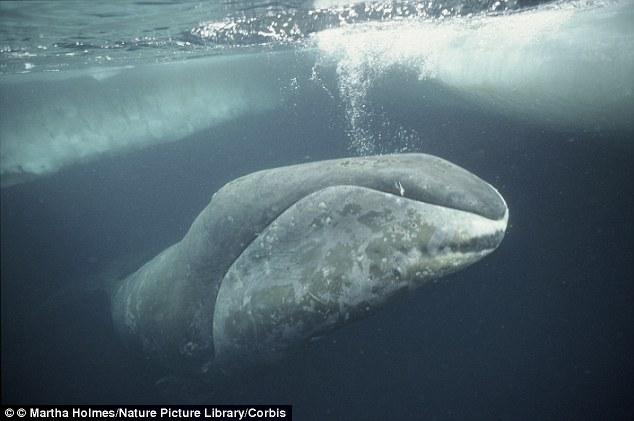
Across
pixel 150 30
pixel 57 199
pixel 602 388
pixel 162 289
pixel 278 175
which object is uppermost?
pixel 150 30

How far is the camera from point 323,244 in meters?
4.31

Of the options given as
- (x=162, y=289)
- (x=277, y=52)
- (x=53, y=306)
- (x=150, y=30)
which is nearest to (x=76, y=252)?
(x=53, y=306)

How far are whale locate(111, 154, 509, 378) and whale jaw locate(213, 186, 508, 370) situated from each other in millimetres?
11

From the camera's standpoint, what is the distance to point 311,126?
845 inches

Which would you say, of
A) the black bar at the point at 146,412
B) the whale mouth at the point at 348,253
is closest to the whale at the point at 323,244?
the whale mouth at the point at 348,253

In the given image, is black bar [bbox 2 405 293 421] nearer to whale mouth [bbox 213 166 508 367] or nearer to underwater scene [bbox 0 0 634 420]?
underwater scene [bbox 0 0 634 420]

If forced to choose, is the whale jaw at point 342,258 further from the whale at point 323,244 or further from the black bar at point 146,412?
the black bar at point 146,412

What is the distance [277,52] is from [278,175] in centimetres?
1917

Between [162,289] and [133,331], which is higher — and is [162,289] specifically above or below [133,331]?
above

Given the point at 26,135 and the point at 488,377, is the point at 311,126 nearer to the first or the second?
the point at 26,135

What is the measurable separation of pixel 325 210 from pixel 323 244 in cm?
38

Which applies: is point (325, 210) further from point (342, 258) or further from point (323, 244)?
point (342, 258)

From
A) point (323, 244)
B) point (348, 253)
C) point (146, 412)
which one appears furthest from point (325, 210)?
point (146, 412)

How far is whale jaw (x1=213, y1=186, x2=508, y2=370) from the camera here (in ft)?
12.9
